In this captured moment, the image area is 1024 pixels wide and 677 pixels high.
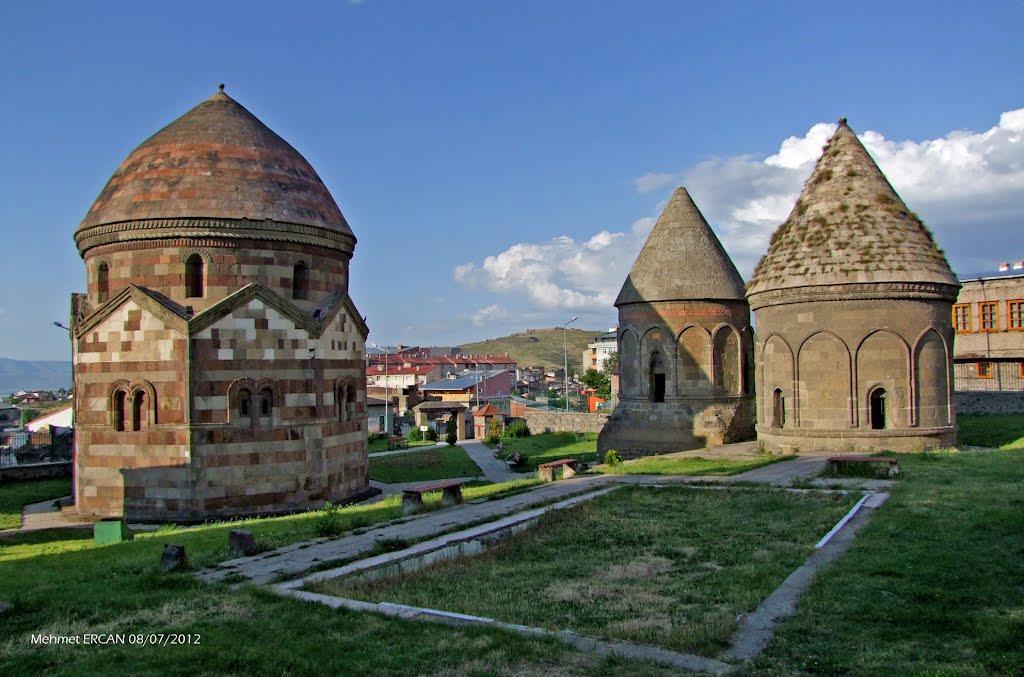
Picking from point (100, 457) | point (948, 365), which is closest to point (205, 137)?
point (100, 457)

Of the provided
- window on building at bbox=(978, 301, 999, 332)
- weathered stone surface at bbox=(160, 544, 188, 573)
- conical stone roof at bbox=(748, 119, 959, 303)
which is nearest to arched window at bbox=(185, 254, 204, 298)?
weathered stone surface at bbox=(160, 544, 188, 573)

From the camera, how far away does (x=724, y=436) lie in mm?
24969

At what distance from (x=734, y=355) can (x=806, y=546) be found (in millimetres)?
16751

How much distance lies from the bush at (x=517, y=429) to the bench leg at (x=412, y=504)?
2822 centimetres

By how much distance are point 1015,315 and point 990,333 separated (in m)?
1.19

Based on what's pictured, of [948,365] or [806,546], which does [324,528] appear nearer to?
[806,546]

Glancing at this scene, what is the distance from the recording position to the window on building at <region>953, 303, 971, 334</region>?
115 feet

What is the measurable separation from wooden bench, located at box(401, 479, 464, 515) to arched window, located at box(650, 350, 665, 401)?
43.4 ft

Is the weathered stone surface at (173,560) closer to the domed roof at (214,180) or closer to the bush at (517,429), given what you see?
the domed roof at (214,180)

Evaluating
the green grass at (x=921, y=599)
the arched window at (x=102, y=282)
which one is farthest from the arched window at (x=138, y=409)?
the green grass at (x=921, y=599)

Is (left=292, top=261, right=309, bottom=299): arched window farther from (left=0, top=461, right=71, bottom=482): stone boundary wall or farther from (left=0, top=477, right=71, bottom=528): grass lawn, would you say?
(left=0, top=461, right=71, bottom=482): stone boundary wall

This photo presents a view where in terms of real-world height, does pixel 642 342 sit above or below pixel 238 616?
above

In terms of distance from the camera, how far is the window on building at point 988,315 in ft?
112

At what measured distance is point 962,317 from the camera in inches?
1384
